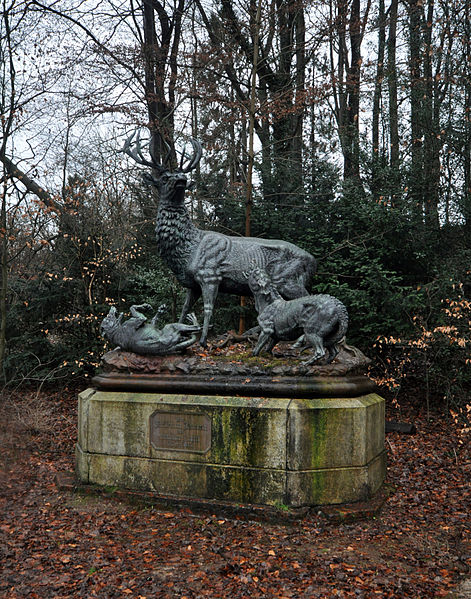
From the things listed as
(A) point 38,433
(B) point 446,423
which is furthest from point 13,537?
(B) point 446,423

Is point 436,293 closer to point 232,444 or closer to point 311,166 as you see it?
point 311,166

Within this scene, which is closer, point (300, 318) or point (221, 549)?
point (221, 549)

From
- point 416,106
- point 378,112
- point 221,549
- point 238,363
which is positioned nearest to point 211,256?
point 238,363

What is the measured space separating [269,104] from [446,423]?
7.03m

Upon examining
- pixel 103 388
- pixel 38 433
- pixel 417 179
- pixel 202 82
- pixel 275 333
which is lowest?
pixel 38 433

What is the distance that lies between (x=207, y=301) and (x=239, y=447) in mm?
1768

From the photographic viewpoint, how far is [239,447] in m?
5.34

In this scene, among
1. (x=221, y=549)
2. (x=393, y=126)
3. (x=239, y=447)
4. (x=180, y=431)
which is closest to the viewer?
(x=221, y=549)

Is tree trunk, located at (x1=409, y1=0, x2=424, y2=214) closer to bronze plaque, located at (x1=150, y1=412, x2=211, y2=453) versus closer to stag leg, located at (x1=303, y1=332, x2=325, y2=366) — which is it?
stag leg, located at (x1=303, y1=332, x2=325, y2=366)

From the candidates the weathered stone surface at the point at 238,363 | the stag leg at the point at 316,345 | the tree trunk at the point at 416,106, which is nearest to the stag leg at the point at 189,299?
the weathered stone surface at the point at 238,363

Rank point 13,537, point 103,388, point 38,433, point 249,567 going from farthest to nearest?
point 38,433 → point 103,388 → point 13,537 → point 249,567

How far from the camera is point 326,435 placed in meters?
5.24

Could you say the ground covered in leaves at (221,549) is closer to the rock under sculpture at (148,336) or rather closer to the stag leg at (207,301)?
the rock under sculpture at (148,336)

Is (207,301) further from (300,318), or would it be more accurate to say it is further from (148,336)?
(300,318)
